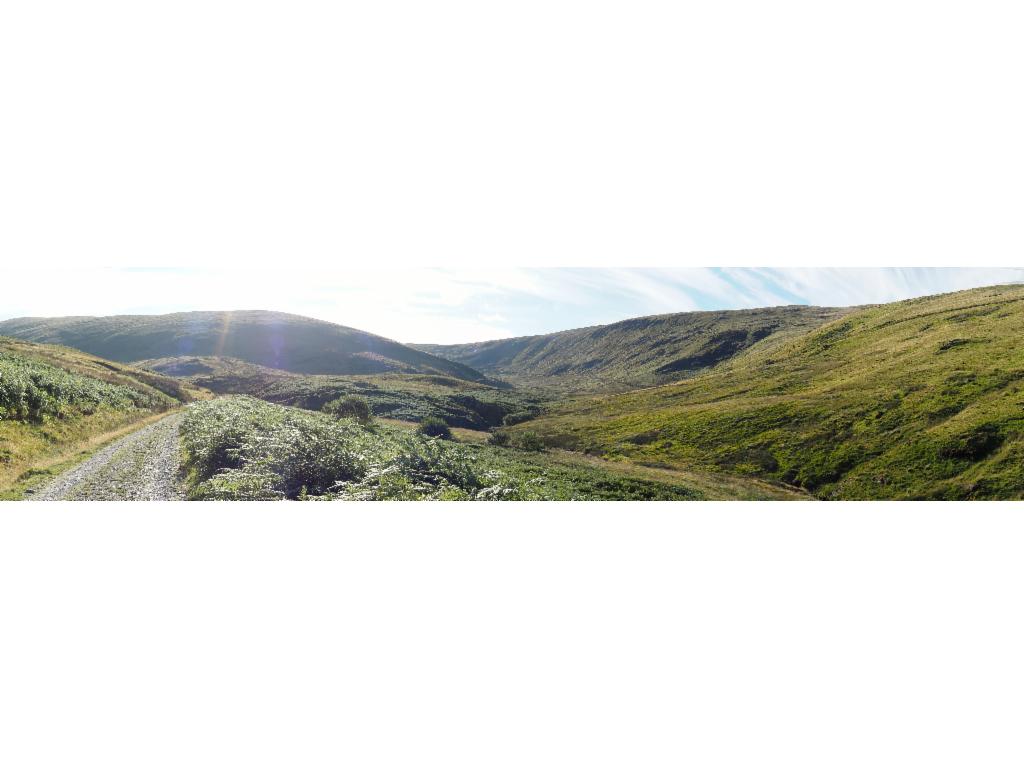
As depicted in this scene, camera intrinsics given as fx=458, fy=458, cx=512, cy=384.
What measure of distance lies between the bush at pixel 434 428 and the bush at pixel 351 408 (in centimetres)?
132

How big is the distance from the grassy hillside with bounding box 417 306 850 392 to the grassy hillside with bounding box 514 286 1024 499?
57.2m

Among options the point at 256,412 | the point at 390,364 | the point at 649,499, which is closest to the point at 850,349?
the point at 649,499

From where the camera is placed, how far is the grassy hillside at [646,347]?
90562mm

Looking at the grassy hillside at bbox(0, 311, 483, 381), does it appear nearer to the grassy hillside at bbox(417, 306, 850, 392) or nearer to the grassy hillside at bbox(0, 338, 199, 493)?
the grassy hillside at bbox(0, 338, 199, 493)

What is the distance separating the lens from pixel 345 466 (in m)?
9.02

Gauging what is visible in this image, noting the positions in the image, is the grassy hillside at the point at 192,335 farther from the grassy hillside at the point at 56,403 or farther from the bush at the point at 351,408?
the bush at the point at 351,408

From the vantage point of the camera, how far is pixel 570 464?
12461 mm

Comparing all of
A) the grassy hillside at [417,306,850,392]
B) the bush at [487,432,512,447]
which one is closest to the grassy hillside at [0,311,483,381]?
the bush at [487,432,512,447]

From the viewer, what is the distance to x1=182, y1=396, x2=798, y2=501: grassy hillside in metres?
8.75

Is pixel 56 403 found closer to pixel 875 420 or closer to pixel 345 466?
pixel 345 466

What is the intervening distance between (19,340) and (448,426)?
9.78 m

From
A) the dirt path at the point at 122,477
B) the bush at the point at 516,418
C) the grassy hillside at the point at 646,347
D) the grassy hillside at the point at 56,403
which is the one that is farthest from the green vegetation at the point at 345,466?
the grassy hillside at the point at 646,347

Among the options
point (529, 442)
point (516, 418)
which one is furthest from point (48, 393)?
point (516, 418)

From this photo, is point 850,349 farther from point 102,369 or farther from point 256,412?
point 102,369
